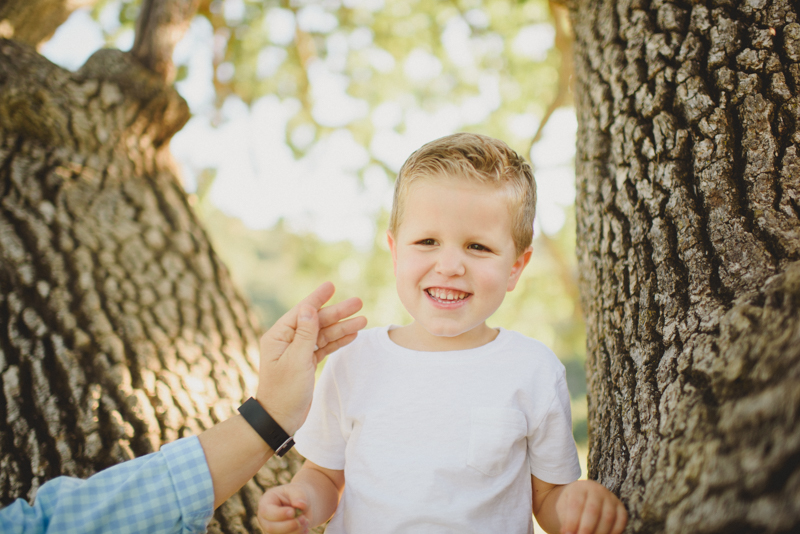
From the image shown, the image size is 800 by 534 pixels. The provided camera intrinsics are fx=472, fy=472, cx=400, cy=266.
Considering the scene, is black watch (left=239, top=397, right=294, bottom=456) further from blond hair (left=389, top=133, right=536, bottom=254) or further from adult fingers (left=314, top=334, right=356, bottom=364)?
blond hair (left=389, top=133, right=536, bottom=254)

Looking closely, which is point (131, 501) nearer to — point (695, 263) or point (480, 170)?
point (480, 170)

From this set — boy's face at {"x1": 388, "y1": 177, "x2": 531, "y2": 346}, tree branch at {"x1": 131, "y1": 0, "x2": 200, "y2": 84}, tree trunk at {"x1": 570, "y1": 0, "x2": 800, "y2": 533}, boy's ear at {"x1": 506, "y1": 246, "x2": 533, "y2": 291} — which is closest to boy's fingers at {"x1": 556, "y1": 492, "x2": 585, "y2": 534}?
tree trunk at {"x1": 570, "y1": 0, "x2": 800, "y2": 533}

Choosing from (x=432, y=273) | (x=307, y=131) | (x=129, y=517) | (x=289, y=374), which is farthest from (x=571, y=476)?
(x=307, y=131)

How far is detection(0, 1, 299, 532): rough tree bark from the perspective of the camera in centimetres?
173

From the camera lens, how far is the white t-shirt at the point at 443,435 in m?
1.40

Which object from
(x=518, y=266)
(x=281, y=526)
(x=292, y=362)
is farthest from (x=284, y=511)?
(x=518, y=266)

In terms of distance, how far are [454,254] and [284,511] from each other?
0.89 metres

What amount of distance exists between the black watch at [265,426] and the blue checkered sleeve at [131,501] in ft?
0.53

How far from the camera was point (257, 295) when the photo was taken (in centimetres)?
3594

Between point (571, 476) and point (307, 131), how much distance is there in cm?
603

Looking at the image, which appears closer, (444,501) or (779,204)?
(779,204)

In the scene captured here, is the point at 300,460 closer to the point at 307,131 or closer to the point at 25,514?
the point at 25,514

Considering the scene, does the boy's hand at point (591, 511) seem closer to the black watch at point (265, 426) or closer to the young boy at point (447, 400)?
the young boy at point (447, 400)

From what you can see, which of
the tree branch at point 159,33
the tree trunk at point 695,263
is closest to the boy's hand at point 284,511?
the tree trunk at point 695,263
